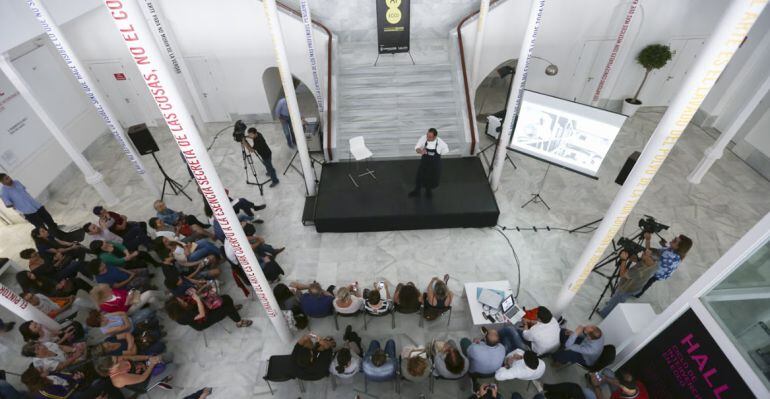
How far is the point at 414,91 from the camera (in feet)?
31.7

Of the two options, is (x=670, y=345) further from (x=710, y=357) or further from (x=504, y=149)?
(x=504, y=149)

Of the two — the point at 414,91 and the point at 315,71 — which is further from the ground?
the point at 315,71

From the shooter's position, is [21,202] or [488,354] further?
[21,202]

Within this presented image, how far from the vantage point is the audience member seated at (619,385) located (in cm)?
415

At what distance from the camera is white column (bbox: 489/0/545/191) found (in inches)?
232

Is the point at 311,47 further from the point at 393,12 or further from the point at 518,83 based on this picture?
the point at 518,83

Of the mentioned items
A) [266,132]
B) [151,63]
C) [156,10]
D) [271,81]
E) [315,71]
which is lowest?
[266,132]

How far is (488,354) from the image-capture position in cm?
447

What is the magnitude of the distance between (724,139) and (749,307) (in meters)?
6.02

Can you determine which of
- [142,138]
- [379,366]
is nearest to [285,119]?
[142,138]

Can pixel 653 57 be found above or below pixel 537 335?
above

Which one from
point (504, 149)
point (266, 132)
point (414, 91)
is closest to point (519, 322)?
point (504, 149)

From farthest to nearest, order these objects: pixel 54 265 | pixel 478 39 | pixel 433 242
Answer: pixel 478 39
pixel 433 242
pixel 54 265

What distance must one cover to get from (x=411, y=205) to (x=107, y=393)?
5507 mm
